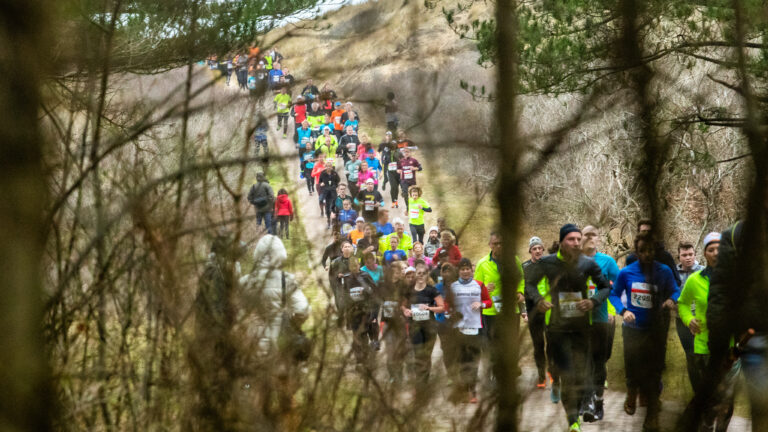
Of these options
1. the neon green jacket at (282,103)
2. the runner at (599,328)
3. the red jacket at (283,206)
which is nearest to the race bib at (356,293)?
the red jacket at (283,206)

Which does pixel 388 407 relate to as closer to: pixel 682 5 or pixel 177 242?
pixel 177 242

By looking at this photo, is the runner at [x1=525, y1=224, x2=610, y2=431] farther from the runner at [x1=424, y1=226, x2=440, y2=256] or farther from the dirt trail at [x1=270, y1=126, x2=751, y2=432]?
the runner at [x1=424, y1=226, x2=440, y2=256]

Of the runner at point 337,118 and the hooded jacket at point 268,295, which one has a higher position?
the runner at point 337,118

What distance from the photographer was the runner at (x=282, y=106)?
10.5 feet

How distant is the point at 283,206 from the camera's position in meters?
3.31

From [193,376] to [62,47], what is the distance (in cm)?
134

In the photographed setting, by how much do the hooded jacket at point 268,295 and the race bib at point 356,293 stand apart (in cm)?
26

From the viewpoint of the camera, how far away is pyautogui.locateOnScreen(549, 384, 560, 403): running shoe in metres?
2.72

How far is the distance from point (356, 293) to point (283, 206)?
70 centimetres

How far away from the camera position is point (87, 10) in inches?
120

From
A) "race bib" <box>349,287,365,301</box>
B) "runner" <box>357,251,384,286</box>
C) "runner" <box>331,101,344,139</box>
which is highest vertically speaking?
"runner" <box>331,101,344,139</box>

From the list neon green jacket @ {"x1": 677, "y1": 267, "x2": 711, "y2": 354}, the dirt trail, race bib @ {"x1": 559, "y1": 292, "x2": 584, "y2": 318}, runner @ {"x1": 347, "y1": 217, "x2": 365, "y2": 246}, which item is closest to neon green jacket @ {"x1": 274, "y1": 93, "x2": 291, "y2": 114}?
the dirt trail

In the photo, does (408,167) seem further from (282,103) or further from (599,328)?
(599,328)

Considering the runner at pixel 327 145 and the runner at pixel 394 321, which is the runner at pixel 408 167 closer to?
the runner at pixel 327 145
